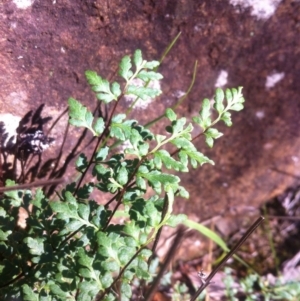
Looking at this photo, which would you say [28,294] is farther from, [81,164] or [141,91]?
[141,91]

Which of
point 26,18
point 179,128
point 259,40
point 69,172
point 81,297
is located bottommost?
point 81,297

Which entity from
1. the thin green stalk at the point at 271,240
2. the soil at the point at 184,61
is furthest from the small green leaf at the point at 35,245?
the thin green stalk at the point at 271,240

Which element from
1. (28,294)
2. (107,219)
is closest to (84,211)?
(107,219)

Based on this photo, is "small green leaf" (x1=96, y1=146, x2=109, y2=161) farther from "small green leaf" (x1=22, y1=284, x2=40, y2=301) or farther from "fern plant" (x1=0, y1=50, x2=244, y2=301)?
"small green leaf" (x1=22, y1=284, x2=40, y2=301)

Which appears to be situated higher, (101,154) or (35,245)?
(101,154)

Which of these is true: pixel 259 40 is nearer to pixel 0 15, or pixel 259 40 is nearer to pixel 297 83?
pixel 297 83

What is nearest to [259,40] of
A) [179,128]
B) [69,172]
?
[179,128]
